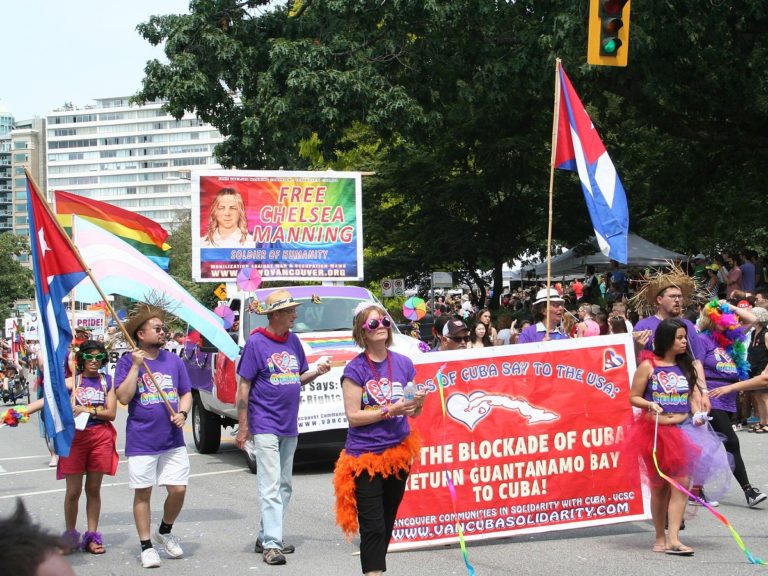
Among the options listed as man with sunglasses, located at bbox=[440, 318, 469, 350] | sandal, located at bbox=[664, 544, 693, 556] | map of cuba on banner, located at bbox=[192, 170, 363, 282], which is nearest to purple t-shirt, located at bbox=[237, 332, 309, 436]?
sandal, located at bbox=[664, 544, 693, 556]

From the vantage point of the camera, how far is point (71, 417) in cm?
741

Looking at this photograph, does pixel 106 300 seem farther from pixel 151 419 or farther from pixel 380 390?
pixel 380 390

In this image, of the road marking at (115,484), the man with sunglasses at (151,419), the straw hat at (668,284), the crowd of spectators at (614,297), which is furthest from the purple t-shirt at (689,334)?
the road marking at (115,484)

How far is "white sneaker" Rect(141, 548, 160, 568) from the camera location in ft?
24.9

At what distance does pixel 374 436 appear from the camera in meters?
6.13

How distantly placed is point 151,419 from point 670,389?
3.63 metres

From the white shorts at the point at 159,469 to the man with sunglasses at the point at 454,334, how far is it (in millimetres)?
5001

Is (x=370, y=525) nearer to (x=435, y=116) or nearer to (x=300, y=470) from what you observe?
(x=300, y=470)

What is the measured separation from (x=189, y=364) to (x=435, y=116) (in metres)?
9.78

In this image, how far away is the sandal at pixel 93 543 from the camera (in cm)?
815

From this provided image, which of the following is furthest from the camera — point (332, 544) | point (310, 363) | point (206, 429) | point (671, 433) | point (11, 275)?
point (11, 275)

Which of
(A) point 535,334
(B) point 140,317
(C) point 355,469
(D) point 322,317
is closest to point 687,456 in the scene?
(A) point 535,334

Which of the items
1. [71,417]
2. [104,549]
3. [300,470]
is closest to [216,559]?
[104,549]

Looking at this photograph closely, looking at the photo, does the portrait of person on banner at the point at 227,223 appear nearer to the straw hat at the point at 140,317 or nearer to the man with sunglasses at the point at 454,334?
the man with sunglasses at the point at 454,334
